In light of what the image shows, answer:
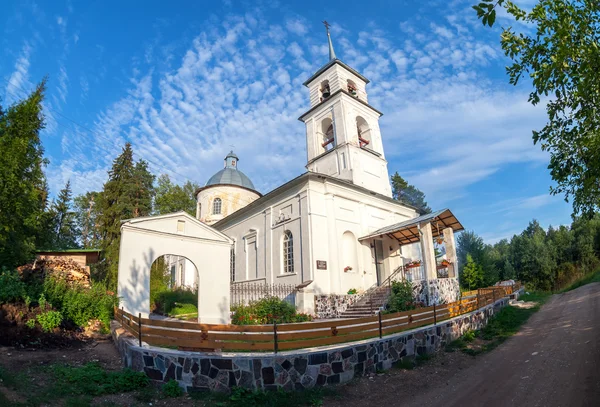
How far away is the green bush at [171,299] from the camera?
1999 cm

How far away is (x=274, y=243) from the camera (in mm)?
19453

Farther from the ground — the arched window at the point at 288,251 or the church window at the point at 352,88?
the church window at the point at 352,88

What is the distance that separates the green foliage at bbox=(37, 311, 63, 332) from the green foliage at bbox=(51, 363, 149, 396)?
2.84m

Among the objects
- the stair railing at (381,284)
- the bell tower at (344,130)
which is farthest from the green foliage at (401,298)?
the bell tower at (344,130)

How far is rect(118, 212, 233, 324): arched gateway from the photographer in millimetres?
12023

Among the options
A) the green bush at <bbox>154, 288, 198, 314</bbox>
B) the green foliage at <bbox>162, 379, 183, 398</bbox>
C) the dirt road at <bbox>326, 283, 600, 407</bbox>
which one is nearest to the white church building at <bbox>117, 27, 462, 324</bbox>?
the green bush at <bbox>154, 288, 198, 314</bbox>

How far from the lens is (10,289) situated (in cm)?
945

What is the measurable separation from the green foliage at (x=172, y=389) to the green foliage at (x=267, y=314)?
7.03m

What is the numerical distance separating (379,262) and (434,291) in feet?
17.5

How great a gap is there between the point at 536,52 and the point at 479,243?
26953mm

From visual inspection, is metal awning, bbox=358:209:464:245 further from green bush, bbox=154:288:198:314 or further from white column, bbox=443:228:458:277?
green bush, bbox=154:288:198:314

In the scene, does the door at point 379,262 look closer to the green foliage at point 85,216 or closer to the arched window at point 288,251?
the arched window at point 288,251

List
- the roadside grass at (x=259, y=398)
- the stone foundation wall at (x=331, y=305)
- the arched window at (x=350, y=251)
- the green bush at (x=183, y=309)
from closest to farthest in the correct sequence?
the roadside grass at (x=259, y=398), the stone foundation wall at (x=331, y=305), the arched window at (x=350, y=251), the green bush at (x=183, y=309)

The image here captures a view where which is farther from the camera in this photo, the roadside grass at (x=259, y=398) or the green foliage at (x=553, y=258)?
the green foliage at (x=553, y=258)
